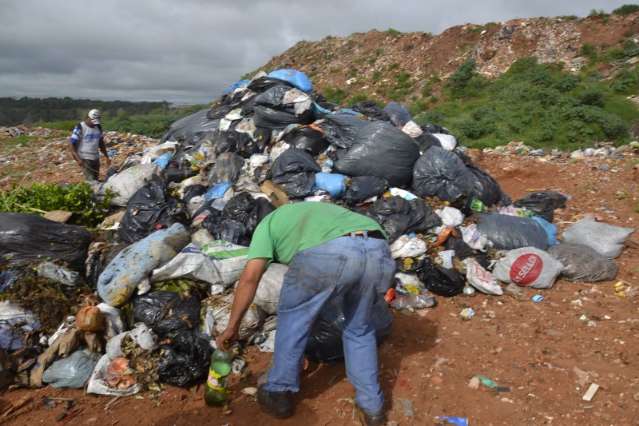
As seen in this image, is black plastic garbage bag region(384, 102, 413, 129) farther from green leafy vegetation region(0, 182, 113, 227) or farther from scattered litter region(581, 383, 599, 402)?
scattered litter region(581, 383, 599, 402)

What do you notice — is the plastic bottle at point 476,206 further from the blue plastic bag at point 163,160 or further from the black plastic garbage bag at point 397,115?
the blue plastic bag at point 163,160

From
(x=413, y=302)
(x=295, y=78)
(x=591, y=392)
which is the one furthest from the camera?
(x=295, y=78)

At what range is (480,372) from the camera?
2.32m

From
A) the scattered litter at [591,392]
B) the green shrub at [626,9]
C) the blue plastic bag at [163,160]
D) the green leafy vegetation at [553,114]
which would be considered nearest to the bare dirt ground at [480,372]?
the scattered litter at [591,392]

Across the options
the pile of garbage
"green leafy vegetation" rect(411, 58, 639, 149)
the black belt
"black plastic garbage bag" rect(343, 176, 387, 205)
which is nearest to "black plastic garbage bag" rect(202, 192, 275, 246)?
the pile of garbage

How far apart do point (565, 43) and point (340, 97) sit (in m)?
9.62

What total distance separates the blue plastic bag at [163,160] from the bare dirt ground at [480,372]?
2539 millimetres

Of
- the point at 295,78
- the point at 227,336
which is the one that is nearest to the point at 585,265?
the point at 227,336

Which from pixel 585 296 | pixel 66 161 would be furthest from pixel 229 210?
pixel 66 161

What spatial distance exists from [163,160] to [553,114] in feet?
29.7

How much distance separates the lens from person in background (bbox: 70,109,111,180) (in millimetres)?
5031

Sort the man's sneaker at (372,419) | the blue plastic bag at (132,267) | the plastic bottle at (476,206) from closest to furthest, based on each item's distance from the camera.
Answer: the man's sneaker at (372,419)
the blue plastic bag at (132,267)
the plastic bottle at (476,206)

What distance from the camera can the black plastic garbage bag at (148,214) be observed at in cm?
325

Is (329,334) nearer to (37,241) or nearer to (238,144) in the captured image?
(37,241)
